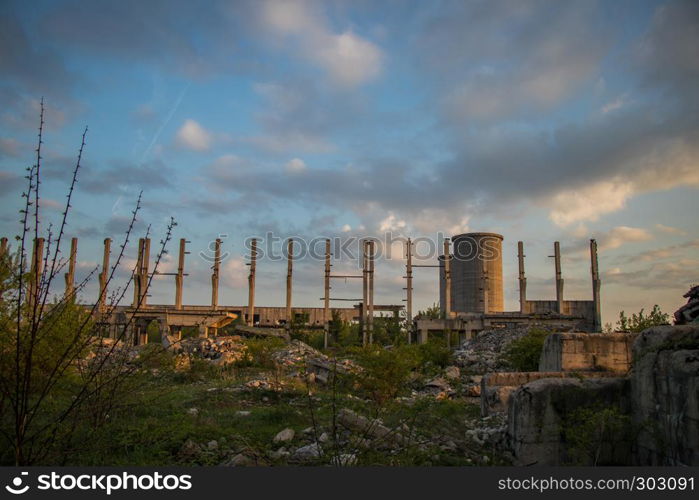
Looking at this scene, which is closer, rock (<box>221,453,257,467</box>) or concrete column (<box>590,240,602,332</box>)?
rock (<box>221,453,257,467</box>)

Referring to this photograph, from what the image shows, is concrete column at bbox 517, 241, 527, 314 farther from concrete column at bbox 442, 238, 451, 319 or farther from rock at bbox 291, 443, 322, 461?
rock at bbox 291, 443, 322, 461

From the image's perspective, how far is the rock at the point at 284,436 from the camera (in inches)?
301

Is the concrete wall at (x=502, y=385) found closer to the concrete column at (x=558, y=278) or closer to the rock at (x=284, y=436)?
the rock at (x=284, y=436)

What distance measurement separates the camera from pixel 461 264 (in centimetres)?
2939

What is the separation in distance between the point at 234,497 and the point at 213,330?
23772mm

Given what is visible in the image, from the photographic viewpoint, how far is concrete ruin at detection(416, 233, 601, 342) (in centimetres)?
2572

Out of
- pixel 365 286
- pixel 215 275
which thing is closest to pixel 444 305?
pixel 365 286

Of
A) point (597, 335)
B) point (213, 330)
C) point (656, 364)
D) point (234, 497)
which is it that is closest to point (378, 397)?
point (597, 335)

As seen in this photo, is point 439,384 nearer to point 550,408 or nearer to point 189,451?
point 550,408

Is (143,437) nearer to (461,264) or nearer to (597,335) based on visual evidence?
(597,335)
